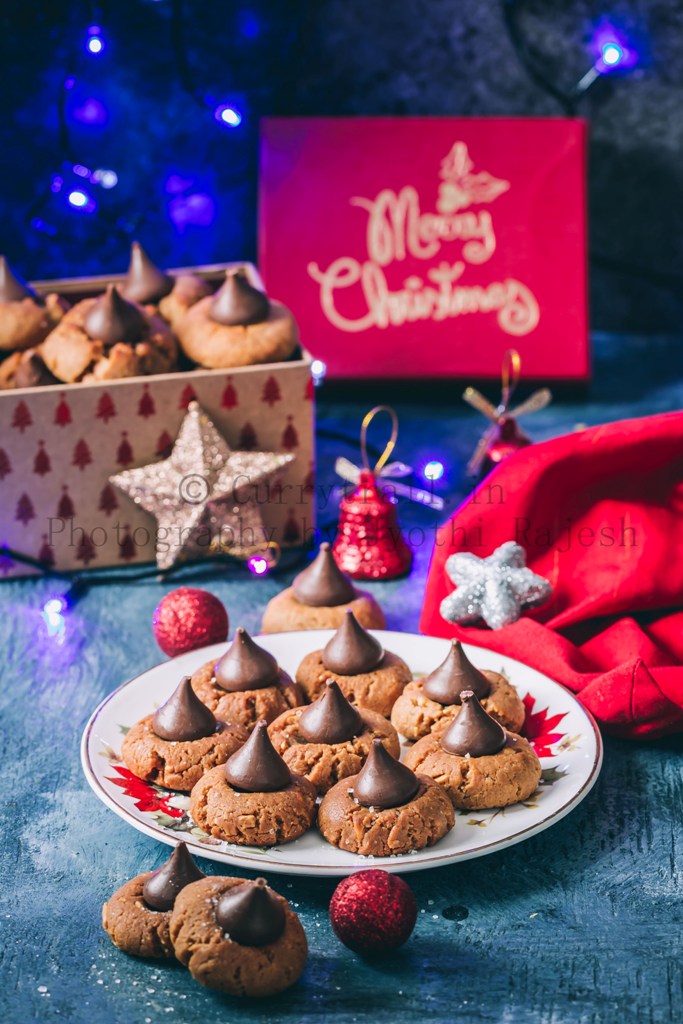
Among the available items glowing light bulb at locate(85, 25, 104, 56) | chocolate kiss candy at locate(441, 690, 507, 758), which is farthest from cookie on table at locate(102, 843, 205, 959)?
glowing light bulb at locate(85, 25, 104, 56)

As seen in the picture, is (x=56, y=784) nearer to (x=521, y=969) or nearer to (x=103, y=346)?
(x=521, y=969)

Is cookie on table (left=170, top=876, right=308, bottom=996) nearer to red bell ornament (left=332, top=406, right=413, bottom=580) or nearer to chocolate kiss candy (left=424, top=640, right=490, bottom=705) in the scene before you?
chocolate kiss candy (left=424, top=640, right=490, bottom=705)

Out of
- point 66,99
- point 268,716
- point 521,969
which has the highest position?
point 66,99

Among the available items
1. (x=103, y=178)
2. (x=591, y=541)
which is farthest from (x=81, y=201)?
(x=591, y=541)

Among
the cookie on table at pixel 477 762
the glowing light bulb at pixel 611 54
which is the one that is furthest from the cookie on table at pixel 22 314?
the glowing light bulb at pixel 611 54

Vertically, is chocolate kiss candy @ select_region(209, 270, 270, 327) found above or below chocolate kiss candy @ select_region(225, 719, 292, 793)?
above

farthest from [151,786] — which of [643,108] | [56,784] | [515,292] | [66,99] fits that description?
[643,108]

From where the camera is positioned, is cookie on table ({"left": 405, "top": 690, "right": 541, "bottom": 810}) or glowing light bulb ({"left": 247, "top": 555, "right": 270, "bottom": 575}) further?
glowing light bulb ({"left": 247, "top": 555, "right": 270, "bottom": 575})

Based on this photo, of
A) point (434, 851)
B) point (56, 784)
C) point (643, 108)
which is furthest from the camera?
point (643, 108)
